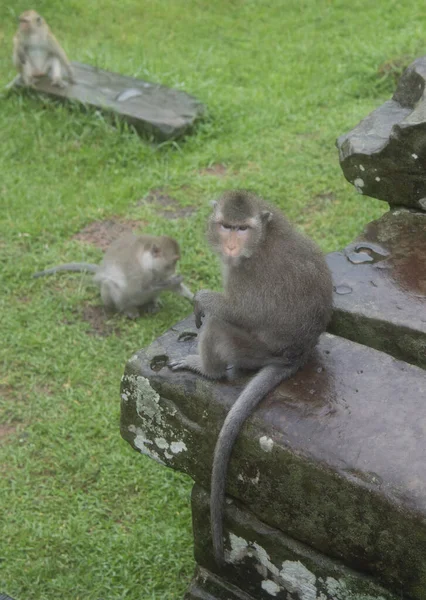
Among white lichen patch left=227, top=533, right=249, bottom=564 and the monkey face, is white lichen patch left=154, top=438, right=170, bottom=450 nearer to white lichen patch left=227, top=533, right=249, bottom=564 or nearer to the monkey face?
white lichen patch left=227, top=533, right=249, bottom=564

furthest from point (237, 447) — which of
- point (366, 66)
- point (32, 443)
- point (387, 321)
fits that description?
point (366, 66)

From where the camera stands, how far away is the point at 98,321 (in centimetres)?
584

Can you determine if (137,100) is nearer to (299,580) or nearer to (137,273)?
(137,273)

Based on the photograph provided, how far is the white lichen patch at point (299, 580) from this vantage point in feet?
9.67

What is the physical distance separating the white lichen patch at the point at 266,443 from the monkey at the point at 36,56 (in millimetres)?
6498

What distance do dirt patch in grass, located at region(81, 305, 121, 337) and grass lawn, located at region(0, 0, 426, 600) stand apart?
0.01 metres

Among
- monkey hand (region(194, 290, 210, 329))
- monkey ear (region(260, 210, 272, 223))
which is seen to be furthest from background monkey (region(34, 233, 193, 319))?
monkey ear (region(260, 210, 272, 223))

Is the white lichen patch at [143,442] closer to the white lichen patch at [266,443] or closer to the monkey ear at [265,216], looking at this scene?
the white lichen patch at [266,443]

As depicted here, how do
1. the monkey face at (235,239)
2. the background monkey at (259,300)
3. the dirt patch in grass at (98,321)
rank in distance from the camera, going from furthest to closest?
the dirt patch in grass at (98,321) → the monkey face at (235,239) → the background monkey at (259,300)

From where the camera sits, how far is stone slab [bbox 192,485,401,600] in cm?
283

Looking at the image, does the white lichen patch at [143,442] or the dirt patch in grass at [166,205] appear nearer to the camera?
the white lichen patch at [143,442]

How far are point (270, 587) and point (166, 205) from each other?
174 inches

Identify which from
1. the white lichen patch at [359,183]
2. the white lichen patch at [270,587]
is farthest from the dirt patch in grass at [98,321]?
the white lichen patch at [270,587]

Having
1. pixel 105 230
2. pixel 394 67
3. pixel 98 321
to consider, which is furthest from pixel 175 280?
pixel 394 67
